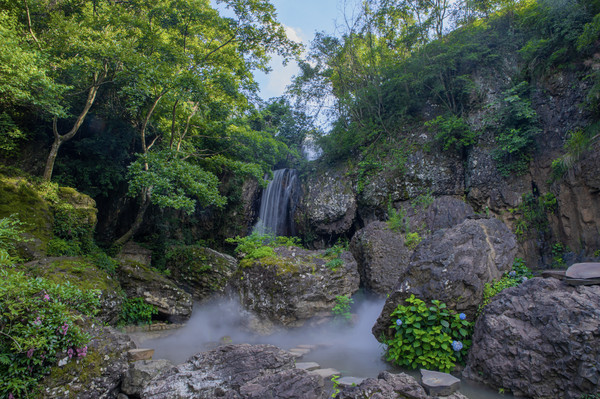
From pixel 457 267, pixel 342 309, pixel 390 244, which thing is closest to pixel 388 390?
pixel 457 267

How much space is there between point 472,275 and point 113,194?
12.5 metres

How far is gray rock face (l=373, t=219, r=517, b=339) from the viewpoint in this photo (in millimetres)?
4938

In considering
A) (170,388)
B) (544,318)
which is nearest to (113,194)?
(170,388)

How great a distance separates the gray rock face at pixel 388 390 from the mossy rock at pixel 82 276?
5126 mm

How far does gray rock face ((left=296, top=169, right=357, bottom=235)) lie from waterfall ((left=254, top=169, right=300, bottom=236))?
26.7 inches

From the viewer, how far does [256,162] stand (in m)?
14.2

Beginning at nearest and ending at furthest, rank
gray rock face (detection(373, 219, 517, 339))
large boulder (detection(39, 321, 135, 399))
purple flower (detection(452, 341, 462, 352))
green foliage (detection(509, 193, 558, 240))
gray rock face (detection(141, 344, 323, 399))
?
1. gray rock face (detection(141, 344, 323, 399))
2. large boulder (detection(39, 321, 135, 399))
3. purple flower (detection(452, 341, 462, 352))
4. gray rock face (detection(373, 219, 517, 339))
5. green foliage (detection(509, 193, 558, 240))

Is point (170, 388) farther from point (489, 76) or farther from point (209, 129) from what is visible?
point (489, 76)

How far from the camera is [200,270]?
10492mm

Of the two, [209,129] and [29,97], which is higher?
[209,129]

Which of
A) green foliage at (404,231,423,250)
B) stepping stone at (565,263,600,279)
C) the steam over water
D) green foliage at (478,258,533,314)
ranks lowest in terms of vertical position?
the steam over water

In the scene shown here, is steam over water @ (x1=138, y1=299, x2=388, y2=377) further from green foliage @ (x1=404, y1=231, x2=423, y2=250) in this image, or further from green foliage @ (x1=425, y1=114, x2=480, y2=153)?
green foliage @ (x1=425, y1=114, x2=480, y2=153)

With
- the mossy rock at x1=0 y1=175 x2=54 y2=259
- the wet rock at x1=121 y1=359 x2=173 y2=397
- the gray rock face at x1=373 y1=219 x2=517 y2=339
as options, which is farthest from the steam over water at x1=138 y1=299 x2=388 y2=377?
the mossy rock at x1=0 y1=175 x2=54 y2=259

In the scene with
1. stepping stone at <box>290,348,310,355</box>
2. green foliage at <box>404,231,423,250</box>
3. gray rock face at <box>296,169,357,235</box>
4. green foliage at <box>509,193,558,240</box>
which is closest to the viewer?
stepping stone at <box>290,348,310,355</box>
